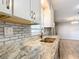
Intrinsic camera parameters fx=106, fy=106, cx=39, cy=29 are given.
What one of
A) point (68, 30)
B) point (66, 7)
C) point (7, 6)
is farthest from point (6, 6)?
point (68, 30)

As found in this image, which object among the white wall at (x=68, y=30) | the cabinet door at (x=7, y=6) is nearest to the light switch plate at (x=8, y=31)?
the cabinet door at (x=7, y=6)

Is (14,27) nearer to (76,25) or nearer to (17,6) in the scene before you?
(17,6)

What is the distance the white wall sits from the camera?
11719mm

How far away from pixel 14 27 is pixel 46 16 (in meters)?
3.37

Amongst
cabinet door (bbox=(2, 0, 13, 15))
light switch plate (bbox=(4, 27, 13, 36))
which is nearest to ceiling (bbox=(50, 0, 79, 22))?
light switch plate (bbox=(4, 27, 13, 36))

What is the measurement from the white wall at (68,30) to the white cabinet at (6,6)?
11.6 m

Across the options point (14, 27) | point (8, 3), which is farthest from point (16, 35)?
point (8, 3)

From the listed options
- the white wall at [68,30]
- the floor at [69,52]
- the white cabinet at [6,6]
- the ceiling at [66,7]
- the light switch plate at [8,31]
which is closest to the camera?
the white cabinet at [6,6]

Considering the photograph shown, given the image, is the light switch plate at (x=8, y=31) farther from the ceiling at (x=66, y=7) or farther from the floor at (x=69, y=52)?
the ceiling at (x=66, y=7)

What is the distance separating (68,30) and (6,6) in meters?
11.8

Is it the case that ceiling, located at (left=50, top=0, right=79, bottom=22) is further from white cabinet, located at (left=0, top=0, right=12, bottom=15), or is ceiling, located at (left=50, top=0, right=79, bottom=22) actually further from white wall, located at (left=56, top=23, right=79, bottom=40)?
white wall, located at (left=56, top=23, right=79, bottom=40)

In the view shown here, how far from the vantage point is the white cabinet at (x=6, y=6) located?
752 millimetres

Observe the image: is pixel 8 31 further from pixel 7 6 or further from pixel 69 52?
pixel 69 52

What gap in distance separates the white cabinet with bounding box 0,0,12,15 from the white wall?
11615mm
